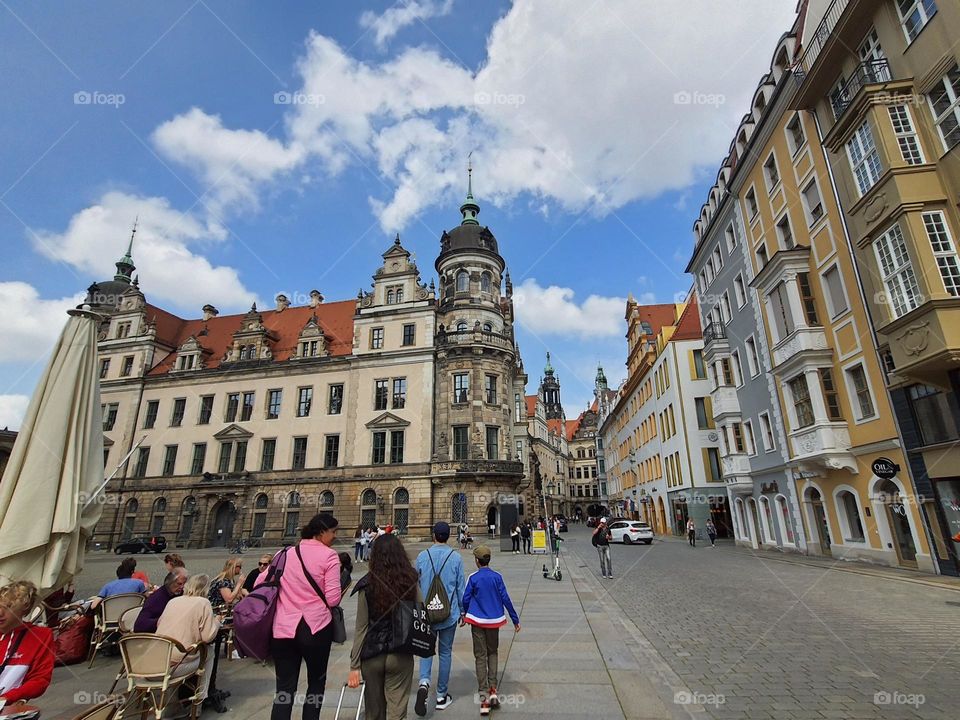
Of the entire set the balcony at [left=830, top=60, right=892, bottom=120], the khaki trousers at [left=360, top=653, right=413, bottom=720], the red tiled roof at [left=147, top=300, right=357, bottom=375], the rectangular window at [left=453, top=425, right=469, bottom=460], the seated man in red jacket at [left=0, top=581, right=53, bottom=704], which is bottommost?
the khaki trousers at [left=360, top=653, right=413, bottom=720]

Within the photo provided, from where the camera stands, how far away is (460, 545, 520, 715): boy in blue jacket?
537cm

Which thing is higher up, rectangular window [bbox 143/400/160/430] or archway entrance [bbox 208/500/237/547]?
rectangular window [bbox 143/400/160/430]

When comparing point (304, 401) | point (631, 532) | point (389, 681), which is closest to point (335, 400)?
point (304, 401)

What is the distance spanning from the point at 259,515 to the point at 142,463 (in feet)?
43.6

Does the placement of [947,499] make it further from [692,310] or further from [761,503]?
[692,310]

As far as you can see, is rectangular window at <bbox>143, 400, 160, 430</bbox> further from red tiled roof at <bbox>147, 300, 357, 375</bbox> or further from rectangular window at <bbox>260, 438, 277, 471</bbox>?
rectangular window at <bbox>260, 438, 277, 471</bbox>

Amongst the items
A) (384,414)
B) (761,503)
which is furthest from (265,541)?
(761,503)

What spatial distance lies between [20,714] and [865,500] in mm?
21042

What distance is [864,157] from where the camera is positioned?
15.3m

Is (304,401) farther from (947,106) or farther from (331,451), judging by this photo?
(947,106)

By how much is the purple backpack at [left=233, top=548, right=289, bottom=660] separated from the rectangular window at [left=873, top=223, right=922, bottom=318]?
16.7 meters

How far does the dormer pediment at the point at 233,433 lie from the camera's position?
41.1m

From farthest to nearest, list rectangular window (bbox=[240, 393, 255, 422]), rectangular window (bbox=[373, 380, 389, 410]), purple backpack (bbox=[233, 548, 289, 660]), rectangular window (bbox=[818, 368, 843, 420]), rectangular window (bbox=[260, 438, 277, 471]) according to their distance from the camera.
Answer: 1. rectangular window (bbox=[240, 393, 255, 422])
2. rectangular window (bbox=[260, 438, 277, 471])
3. rectangular window (bbox=[373, 380, 389, 410])
4. rectangular window (bbox=[818, 368, 843, 420])
5. purple backpack (bbox=[233, 548, 289, 660])

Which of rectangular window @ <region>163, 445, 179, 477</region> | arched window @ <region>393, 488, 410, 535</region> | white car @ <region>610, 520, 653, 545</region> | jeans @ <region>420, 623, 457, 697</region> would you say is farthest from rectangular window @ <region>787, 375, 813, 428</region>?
rectangular window @ <region>163, 445, 179, 477</region>
